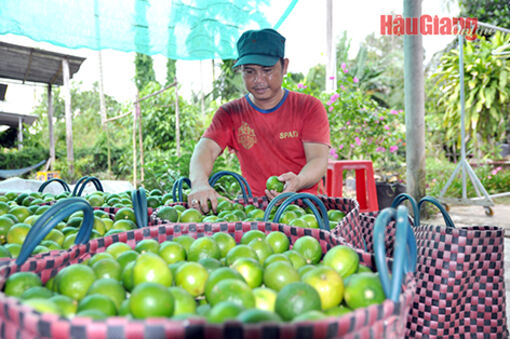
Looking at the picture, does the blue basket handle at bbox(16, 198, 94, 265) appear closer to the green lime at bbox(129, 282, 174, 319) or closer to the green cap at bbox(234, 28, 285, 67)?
the green lime at bbox(129, 282, 174, 319)

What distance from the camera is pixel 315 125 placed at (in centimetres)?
290

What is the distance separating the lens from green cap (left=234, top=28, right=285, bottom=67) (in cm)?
269

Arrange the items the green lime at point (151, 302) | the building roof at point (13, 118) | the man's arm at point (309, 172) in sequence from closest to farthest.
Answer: the green lime at point (151, 302) < the man's arm at point (309, 172) < the building roof at point (13, 118)

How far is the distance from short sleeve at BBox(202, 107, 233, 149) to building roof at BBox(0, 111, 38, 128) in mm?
15171

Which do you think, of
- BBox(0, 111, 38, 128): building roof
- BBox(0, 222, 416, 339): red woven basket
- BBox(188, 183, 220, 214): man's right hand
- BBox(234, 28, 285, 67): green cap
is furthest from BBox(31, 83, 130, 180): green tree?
BBox(0, 222, 416, 339): red woven basket

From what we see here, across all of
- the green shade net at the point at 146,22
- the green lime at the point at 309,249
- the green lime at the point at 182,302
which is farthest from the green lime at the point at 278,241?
the green shade net at the point at 146,22

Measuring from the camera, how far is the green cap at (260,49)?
269 cm

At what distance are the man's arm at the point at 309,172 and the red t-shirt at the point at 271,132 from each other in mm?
67

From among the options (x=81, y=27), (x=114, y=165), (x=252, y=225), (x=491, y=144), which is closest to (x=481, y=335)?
(x=252, y=225)

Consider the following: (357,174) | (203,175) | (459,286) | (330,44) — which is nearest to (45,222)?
(203,175)

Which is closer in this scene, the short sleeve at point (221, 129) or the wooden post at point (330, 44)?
the short sleeve at point (221, 129)

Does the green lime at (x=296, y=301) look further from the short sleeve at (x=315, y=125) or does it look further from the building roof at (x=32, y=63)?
the building roof at (x=32, y=63)

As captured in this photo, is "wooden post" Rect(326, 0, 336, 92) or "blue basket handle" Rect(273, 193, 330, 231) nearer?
"blue basket handle" Rect(273, 193, 330, 231)

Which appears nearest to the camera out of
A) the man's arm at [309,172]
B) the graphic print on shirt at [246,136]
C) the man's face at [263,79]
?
the man's arm at [309,172]
